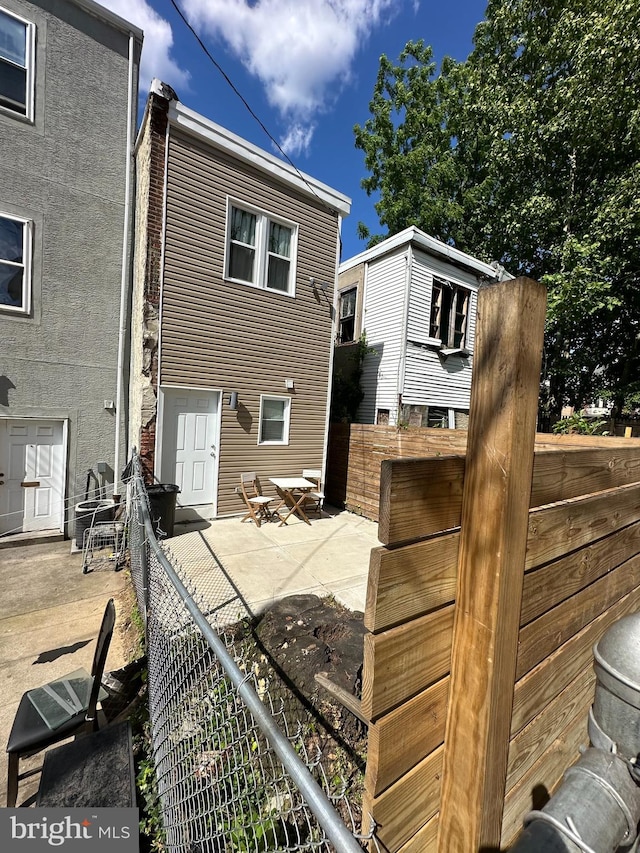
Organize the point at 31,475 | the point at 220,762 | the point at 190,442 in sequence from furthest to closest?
the point at 190,442
the point at 31,475
the point at 220,762

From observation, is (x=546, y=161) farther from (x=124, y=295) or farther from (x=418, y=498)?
(x=418, y=498)

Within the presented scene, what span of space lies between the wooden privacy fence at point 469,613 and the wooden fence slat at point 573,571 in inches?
0.5

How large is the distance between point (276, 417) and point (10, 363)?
448cm

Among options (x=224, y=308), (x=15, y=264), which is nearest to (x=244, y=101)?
(x=224, y=308)

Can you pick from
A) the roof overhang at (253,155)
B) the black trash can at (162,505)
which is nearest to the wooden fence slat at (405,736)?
the black trash can at (162,505)

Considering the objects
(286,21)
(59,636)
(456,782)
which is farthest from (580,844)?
(286,21)

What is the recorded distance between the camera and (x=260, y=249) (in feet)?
24.6

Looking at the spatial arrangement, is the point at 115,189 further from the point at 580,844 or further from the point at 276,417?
the point at 580,844

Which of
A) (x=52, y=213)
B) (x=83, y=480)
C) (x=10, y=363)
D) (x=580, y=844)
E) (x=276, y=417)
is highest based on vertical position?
(x=52, y=213)

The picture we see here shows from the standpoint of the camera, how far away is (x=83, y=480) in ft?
21.5

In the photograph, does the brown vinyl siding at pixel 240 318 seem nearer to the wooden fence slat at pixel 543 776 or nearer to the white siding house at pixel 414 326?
the white siding house at pixel 414 326

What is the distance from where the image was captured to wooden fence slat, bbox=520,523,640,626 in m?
1.21

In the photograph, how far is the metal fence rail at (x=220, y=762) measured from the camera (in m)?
0.99

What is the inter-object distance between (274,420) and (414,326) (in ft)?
16.3
